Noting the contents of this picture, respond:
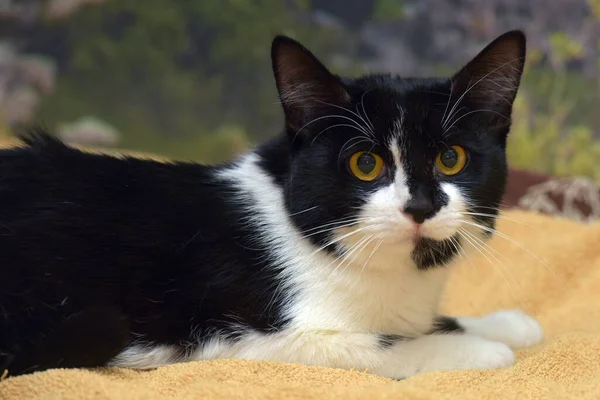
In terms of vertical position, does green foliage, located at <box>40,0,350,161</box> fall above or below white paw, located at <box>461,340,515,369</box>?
above

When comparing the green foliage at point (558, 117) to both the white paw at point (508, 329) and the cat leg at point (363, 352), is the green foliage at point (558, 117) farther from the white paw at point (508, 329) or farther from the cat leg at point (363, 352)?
the cat leg at point (363, 352)

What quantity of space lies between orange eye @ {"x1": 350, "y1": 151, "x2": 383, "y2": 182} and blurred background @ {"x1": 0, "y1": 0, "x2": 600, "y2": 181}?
193 centimetres

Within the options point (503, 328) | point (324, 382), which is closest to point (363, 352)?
point (324, 382)

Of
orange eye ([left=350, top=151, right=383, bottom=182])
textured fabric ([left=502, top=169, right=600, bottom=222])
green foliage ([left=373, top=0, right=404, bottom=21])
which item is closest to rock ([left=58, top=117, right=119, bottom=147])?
green foliage ([left=373, top=0, right=404, bottom=21])

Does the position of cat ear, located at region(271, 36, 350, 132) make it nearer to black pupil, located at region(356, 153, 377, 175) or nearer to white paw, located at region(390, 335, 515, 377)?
black pupil, located at region(356, 153, 377, 175)

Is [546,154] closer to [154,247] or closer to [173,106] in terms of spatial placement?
[173,106]

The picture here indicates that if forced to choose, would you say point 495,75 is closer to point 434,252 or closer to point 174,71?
point 434,252

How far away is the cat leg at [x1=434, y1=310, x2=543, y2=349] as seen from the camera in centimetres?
132

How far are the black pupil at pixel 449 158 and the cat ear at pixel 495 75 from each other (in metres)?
0.12

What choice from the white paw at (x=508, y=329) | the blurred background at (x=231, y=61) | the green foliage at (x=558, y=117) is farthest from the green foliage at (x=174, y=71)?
the white paw at (x=508, y=329)

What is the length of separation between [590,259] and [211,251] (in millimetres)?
1114

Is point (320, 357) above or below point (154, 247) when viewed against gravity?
below

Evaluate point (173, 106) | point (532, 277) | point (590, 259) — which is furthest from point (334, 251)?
point (173, 106)

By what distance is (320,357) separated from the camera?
107cm
